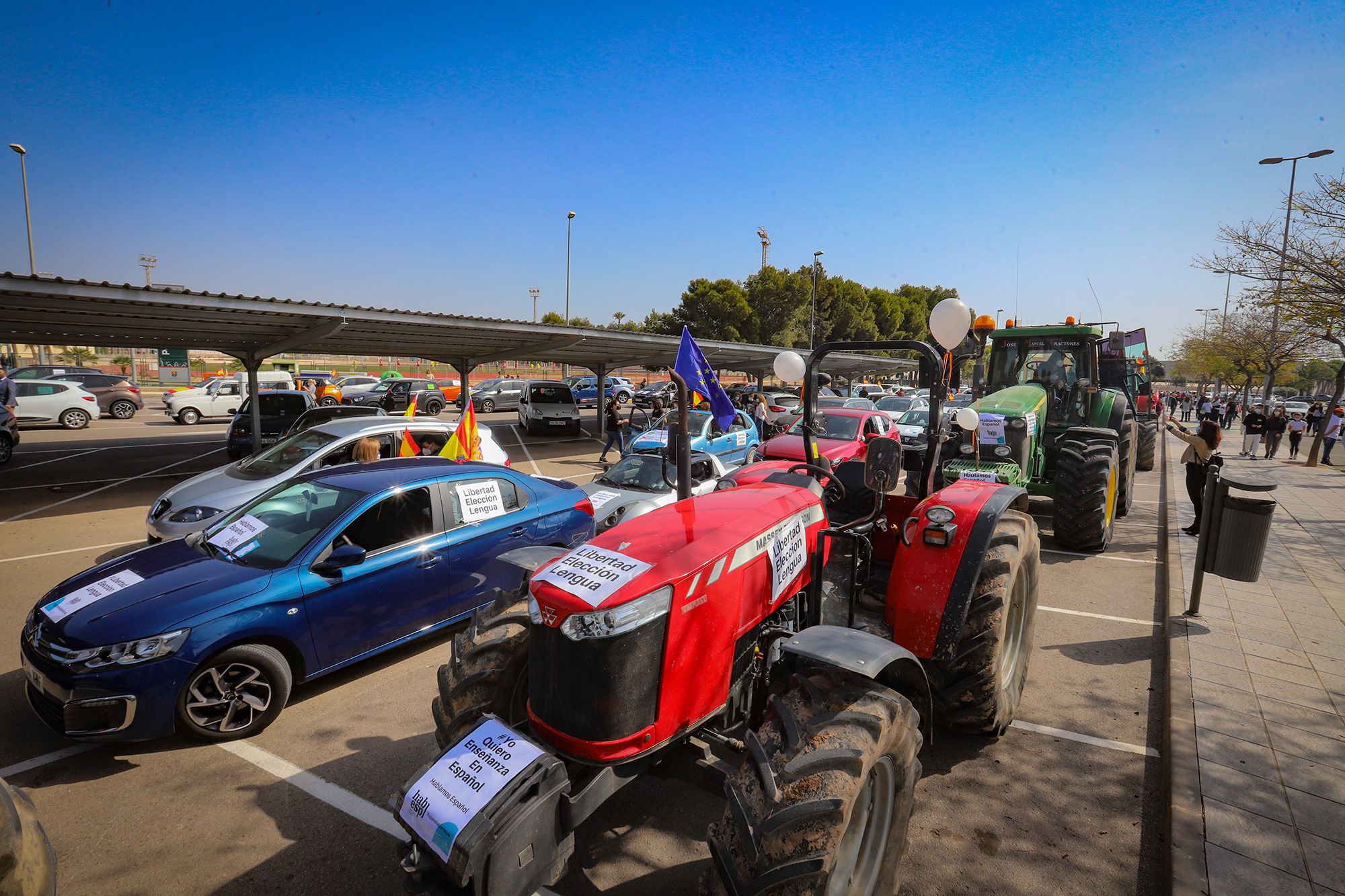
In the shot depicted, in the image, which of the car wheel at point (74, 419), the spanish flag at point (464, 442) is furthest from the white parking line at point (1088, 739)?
the car wheel at point (74, 419)

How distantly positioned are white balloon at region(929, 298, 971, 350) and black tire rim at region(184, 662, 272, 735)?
4810 mm

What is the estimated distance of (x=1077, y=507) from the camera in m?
7.50

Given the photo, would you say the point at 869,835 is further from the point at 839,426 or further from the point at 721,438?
the point at 839,426

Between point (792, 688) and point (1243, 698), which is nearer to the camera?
point (792, 688)

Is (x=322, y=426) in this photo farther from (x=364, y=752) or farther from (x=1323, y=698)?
(x=1323, y=698)

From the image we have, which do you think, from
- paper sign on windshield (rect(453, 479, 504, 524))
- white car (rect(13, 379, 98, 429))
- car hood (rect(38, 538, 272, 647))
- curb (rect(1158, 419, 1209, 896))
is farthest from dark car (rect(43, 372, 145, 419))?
curb (rect(1158, 419, 1209, 896))

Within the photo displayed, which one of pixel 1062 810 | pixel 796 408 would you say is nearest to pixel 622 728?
pixel 1062 810

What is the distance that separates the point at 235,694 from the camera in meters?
3.94

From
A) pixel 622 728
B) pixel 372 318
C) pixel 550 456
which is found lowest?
pixel 550 456

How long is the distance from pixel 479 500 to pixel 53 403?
24.0m

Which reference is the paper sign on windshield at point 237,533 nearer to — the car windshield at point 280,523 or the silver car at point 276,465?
the car windshield at point 280,523

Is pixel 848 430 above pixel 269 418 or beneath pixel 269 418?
above

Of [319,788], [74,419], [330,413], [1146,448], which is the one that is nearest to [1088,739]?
[319,788]

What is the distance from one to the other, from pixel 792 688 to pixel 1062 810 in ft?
6.73
